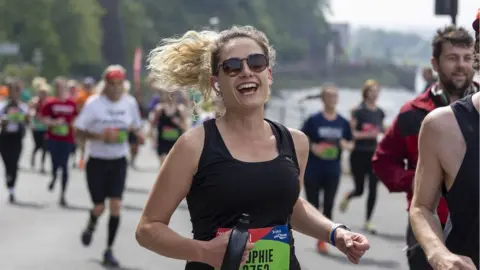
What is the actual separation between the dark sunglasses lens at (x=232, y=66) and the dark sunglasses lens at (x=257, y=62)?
4 cm

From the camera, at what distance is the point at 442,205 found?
4.96 metres

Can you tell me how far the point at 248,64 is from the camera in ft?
13.4

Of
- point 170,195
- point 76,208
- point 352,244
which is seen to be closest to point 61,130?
point 76,208

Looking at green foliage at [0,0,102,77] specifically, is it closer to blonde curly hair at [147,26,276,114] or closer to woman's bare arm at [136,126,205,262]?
blonde curly hair at [147,26,276,114]

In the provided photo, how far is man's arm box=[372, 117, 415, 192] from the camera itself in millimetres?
5840

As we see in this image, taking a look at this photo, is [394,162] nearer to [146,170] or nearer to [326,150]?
[326,150]

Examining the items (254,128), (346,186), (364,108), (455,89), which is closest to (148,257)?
(364,108)

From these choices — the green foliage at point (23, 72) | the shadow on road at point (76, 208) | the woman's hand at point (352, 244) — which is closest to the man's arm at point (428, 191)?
the woman's hand at point (352, 244)

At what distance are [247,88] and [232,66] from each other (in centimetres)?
10

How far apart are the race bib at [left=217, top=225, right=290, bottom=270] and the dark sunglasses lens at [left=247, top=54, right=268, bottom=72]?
1.98ft

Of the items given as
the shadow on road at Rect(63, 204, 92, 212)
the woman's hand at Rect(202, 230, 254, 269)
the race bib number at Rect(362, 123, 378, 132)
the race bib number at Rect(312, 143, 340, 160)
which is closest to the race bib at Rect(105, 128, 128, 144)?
the race bib number at Rect(312, 143, 340, 160)

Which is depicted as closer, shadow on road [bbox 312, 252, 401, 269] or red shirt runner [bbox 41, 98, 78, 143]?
shadow on road [bbox 312, 252, 401, 269]

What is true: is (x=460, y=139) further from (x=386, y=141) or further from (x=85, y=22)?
(x=85, y=22)

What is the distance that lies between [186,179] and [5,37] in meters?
60.4
